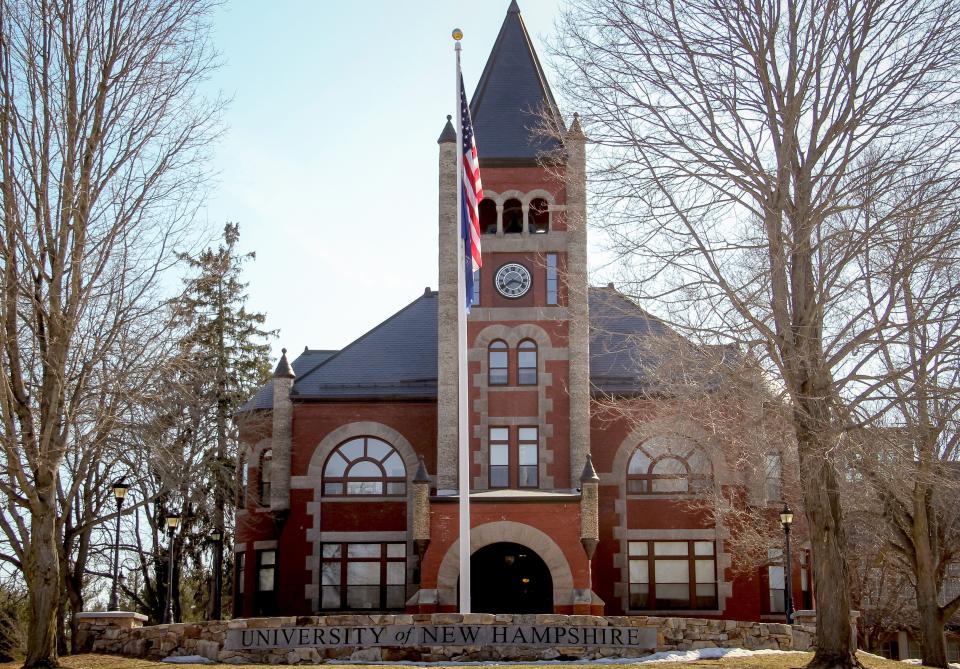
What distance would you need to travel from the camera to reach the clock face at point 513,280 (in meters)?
34.3

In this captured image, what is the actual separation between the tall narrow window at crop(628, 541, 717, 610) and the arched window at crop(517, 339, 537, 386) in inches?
240

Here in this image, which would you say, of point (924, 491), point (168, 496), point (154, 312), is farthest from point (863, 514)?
point (168, 496)

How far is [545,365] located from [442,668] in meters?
16.2

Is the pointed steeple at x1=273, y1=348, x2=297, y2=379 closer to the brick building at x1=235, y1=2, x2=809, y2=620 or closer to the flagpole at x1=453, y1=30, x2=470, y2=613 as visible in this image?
the brick building at x1=235, y1=2, x2=809, y2=620

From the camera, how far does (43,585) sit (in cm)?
1858

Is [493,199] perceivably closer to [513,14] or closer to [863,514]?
[513,14]

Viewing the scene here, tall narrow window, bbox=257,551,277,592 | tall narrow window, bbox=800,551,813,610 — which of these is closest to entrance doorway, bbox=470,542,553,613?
tall narrow window, bbox=257,551,277,592

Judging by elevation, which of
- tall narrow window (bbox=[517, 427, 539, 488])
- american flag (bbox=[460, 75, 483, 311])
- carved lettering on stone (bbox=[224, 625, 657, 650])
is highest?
american flag (bbox=[460, 75, 483, 311])

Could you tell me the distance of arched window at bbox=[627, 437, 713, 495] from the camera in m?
34.5

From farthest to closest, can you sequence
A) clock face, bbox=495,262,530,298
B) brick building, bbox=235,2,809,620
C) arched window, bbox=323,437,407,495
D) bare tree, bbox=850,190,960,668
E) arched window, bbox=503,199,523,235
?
1. arched window, bbox=323,437,407,495
2. arched window, bbox=503,199,523,235
3. clock face, bbox=495,262,530,298
4. brick building, bbox=235,2,809,620
5. bare tree, bbox=850,190,960,668

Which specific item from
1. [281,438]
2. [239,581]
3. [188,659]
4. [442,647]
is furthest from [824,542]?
[239,581]

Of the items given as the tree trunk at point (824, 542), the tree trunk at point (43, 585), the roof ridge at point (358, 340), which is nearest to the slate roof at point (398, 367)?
the roof ridge at point (358, 340)

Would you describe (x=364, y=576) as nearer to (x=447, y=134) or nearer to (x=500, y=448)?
(x=500, y=448)

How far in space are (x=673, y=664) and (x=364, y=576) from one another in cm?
1770
